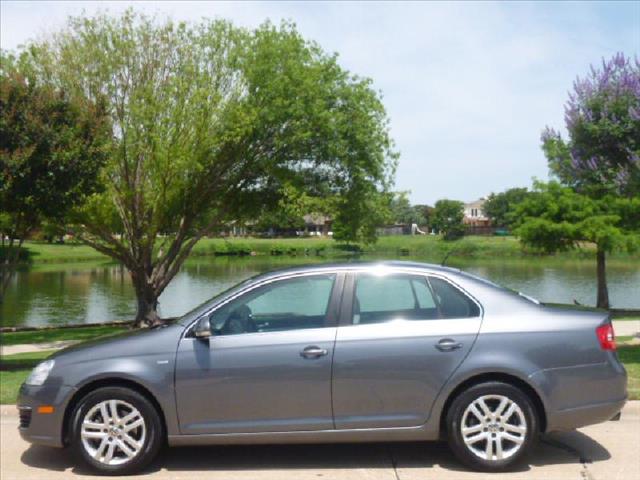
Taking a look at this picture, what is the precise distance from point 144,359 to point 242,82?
13.9 m

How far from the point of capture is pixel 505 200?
127m

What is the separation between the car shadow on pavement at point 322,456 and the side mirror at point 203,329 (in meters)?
1.04

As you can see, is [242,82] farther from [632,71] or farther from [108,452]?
[108,452]

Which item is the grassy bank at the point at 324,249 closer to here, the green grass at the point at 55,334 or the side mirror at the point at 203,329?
the green grass at the point at 55,334

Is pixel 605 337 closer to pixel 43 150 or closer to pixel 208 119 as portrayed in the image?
pixel 43 150

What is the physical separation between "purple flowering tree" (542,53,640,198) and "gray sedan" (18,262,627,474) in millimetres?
7324

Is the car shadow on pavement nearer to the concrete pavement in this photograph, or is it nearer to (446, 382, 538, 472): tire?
the concrete pavement

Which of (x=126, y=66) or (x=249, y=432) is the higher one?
(x=126, y=66)

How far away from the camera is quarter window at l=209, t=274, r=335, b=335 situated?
5.86 metres

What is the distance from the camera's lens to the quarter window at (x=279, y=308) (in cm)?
586

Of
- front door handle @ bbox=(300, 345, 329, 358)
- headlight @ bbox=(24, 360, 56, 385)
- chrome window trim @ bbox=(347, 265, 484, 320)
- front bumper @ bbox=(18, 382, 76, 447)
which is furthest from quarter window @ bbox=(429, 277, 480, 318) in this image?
headlight @ bbox=(24, 360, 56, 385)

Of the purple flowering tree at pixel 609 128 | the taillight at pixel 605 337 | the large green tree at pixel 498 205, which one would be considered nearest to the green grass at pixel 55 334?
the purple flowering tree at pixel 609 128

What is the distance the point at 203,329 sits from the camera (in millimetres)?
5691

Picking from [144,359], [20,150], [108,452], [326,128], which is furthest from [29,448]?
[326,128]
